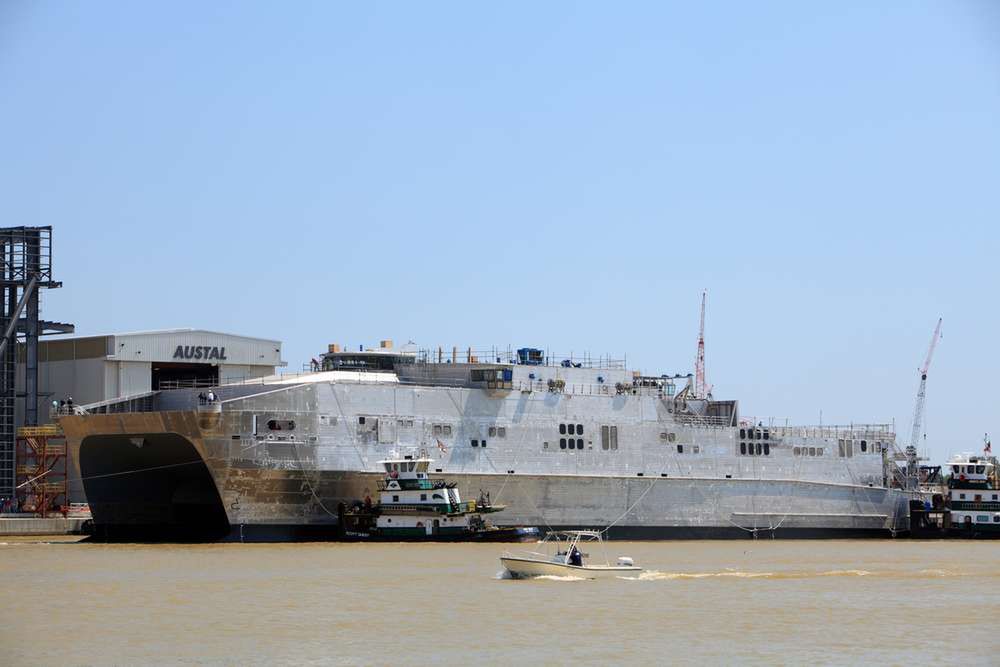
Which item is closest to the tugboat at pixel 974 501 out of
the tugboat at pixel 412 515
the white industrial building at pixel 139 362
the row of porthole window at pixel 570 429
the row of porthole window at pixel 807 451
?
the row of porthole window at pixel 807 451

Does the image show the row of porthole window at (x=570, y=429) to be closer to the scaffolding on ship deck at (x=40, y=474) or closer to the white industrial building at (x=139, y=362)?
the white industrial building at (x=139, y=362)

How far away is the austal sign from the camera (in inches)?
2995

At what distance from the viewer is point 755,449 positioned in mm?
69688

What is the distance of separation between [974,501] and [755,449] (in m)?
11.1

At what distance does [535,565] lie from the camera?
43.0 meters

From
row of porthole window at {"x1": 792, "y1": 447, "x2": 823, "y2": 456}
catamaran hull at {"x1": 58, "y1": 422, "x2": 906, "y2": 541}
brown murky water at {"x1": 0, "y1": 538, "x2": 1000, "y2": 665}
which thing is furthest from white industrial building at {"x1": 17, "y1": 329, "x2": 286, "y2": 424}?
row of porthole window at {"x1": 792, "y1": 447, "x2": 823, "y2": 456}

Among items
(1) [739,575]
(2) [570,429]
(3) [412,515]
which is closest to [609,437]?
(2) [570,429]

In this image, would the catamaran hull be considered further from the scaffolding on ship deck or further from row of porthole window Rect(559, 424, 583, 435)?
the scaffolding on ship deck

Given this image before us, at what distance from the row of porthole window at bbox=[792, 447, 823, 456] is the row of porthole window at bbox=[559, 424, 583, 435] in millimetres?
12253

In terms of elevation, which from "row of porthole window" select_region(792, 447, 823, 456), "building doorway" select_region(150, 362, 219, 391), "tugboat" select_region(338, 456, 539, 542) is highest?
"building doorway" select_region(150, 362, 219, 391)

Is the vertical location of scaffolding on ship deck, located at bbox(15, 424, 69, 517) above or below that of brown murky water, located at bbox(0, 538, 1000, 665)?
above

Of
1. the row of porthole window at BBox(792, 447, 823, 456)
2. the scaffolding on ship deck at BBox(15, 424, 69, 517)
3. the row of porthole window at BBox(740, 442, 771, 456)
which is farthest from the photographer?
the row of porthole window at BBox(792, 447, 823, 456)

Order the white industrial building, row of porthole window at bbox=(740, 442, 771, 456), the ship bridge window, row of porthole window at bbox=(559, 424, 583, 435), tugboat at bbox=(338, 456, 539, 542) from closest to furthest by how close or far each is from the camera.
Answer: tugboat at bbox=(338, 456, 539, 542) → row of porthole window at bbox=(559, 424, 583, 435) → the ship bridge window → row of porthole window at bbox=(740, 442, 771, 456) → the white industrial building

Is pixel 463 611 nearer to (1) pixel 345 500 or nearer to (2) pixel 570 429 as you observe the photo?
(1) pixel 345 500
